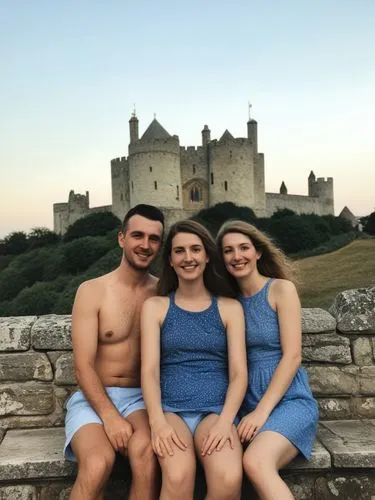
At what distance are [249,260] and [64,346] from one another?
1.23 metres

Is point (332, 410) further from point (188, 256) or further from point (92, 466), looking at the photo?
point (92, 466)

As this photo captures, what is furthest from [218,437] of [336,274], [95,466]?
[336,274]

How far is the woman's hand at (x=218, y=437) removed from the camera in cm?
234

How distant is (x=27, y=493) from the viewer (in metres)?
2.60

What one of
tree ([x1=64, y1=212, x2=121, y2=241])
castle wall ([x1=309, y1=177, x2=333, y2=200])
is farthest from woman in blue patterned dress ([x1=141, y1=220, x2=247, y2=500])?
castle wall ([x1=309, y1=177, x2=333, y2=200])

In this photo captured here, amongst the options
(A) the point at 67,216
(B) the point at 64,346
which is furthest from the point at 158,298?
(A) the point at 67,216

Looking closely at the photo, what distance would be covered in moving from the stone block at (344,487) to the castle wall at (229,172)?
42.6 meters

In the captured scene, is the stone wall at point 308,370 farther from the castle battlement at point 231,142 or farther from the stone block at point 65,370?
the castle battlement at point 231,142

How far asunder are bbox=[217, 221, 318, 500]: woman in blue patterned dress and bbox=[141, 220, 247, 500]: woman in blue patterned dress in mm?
98

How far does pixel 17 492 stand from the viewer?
8.50ft

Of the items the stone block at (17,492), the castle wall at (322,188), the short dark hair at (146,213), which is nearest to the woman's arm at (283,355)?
the short dark hair at (146,213)

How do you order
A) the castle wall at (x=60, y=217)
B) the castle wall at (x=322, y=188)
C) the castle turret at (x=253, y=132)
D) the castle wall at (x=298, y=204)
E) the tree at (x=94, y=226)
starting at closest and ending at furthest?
the tree at (x=94, y=226), the castle turret at (x=253, y=132), the castle wall at (x=298, y=204), the castle wall at (x=60, y=217), the castle wall at (x=322, y=188)

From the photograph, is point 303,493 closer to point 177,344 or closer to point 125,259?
point 177,344

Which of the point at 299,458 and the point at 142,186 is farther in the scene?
the point at 142,186
